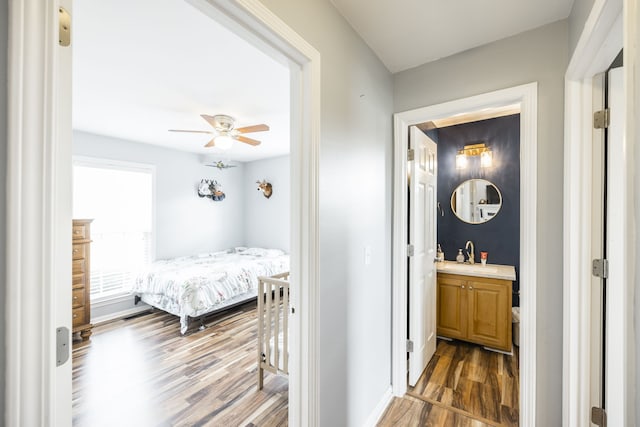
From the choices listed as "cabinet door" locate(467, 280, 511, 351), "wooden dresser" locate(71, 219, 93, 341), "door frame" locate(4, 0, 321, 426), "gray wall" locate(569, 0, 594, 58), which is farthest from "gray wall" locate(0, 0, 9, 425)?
"wooden dresser" locate(71, 219, 93, 341)

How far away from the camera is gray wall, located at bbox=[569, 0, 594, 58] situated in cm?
119

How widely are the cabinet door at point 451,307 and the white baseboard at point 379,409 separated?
116cm

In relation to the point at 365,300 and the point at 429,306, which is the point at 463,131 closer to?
the point at 429,306

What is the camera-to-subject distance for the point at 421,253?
7.68ft

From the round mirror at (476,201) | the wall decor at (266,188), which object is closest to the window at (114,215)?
the wall decor at (266,188)

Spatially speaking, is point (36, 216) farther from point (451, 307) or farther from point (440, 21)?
point (451, 307)

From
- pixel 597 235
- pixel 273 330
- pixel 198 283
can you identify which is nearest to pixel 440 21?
pixel 597 235

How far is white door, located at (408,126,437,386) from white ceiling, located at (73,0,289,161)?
128 cm

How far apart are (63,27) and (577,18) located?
200 cm

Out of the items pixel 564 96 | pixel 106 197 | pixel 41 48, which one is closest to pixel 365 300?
pixel 564 96

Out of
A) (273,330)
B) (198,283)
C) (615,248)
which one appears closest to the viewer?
(615,248)

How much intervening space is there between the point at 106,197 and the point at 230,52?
3.16 metres

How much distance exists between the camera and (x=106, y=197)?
3863 mm

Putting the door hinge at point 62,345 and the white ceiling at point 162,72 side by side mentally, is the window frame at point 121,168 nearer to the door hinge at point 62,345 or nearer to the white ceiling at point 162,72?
the white ceiling at point 162,72
